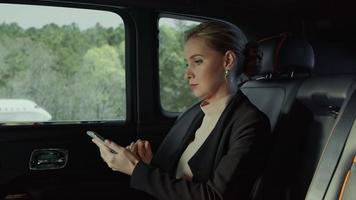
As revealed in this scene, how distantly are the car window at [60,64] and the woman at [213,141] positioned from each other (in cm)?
74

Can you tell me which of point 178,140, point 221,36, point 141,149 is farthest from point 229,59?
point 141,149

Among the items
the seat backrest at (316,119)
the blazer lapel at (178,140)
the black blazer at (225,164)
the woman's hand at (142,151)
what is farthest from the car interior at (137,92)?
the woman's hand at (142,151)

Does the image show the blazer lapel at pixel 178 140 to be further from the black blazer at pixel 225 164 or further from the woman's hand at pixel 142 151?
the black blazer at pixel 225 164

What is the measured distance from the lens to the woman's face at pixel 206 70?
1762mm

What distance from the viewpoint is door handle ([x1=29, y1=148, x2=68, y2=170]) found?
2449 mm

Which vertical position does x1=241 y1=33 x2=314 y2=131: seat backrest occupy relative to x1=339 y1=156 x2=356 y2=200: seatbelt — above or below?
above

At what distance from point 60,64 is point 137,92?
0.43 metres

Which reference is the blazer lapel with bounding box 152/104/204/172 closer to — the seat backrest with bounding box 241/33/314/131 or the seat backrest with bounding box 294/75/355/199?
the seat backrest with bounding box 241/33/314/131

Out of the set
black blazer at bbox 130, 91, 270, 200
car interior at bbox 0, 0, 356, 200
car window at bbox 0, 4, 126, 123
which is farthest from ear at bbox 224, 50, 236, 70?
car window at bbox 0, 4, 126, 123

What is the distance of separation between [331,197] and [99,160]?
1.50m

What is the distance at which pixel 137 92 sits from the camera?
8.74ft

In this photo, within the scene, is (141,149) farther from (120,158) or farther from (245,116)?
(245,116)

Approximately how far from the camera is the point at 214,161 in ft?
5.49

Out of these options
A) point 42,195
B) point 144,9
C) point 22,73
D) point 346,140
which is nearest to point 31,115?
point 22,73
